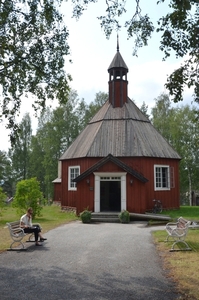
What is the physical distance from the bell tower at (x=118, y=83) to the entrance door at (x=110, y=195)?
6044 mm

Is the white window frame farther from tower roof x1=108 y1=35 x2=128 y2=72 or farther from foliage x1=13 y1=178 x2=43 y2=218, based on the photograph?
tower roof x1=108 y1=35 x2=128 y2=72

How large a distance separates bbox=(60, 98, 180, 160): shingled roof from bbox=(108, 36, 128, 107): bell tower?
0.53 m

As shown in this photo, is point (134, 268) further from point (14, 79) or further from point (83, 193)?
point (83, 193)

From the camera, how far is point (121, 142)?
19703mm

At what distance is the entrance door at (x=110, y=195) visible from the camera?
65.4 ft

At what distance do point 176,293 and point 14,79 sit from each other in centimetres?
728

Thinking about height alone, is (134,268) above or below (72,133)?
below

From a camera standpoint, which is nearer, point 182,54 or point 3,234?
point 182,54

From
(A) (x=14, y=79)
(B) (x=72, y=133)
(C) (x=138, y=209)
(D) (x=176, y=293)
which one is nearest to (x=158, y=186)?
(C) (x=138, y=209)

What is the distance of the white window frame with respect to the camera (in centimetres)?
1945

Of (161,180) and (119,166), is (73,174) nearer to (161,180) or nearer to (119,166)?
(119,166)

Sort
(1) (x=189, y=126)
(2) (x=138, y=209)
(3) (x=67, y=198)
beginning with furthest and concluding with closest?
(1) (x=189, y=126), (3) (x=67, y=198), (2) (x=138, y=209)

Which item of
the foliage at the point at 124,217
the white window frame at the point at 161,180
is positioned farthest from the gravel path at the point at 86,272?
the white window frame at the point at 161,180

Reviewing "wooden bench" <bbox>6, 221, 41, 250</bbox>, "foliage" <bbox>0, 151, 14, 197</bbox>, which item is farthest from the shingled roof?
"foliage" <bbox>0, 151, 14, 197</bbox>
